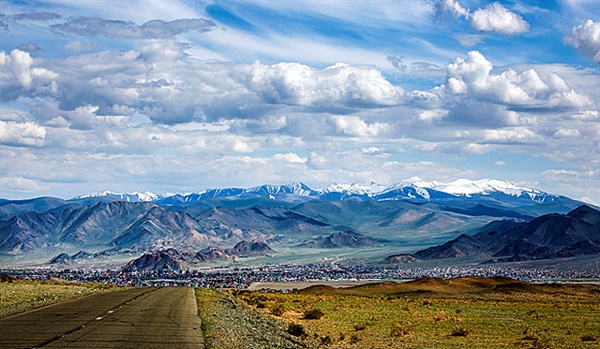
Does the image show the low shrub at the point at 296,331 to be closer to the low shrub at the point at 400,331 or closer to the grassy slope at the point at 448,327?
the grassy slope at the point at 448,327

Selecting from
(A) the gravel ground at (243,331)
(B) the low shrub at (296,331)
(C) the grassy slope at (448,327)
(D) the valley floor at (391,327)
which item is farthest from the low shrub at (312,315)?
(B) the low shrub at (296,331)

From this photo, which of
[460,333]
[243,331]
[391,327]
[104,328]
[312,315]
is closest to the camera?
[104,328]

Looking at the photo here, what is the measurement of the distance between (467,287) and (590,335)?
83480 millimetres

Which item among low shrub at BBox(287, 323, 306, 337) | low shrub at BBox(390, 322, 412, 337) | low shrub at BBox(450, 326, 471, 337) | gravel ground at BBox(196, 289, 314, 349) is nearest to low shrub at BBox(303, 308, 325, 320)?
gravel ground at BBox(196, 289, 314, 349)

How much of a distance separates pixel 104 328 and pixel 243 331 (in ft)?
21.7

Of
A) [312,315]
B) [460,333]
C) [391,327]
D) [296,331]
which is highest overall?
[460,333]

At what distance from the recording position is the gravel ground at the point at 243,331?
30.9m

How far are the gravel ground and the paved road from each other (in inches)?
26.8

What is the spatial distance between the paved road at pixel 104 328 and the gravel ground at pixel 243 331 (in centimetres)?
68

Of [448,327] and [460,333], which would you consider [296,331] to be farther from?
[448,327]

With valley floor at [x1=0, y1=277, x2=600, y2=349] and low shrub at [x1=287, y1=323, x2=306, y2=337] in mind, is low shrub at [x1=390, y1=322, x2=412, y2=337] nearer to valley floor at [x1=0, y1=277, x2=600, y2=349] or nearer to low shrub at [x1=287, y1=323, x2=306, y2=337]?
→ valley floor at [x1=0, y1=277, x2=600, y2=349]

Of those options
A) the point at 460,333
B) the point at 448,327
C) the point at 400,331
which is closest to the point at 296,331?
the point at 400,331

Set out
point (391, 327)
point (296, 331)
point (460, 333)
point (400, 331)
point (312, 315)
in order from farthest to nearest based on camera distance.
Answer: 1. point (312, 315)
2. point (391, 327)
3. point (460, 333)
4. point (400, 331)
5. point (296, 331)

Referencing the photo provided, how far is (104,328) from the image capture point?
33500 mm
